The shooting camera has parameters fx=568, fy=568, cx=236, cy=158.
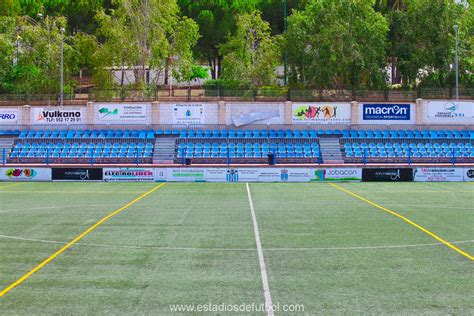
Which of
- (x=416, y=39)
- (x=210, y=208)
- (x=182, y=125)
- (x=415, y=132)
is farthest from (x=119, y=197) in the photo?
(x=416, y=39)

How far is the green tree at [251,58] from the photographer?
61.3 m

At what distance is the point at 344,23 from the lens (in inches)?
2240

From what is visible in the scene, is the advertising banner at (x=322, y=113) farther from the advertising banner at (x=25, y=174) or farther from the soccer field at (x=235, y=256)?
the soccer field at (x=235, y=256)

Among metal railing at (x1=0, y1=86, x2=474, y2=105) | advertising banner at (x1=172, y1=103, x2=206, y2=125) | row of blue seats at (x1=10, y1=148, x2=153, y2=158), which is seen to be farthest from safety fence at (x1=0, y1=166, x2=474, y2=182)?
metal railing at (x1=0, y1=86, x2=474, y2=105)

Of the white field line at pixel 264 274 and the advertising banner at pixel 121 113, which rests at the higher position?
the advertising banner at pixel 121 113

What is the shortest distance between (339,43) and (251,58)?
10.4 meters

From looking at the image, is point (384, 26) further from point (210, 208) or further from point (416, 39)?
point (210, 208)

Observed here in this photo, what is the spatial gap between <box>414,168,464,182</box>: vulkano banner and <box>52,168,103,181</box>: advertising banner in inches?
847

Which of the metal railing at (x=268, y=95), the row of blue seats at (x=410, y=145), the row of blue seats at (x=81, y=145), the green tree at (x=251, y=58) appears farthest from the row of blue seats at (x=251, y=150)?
the green tree at (x=251, y=58)

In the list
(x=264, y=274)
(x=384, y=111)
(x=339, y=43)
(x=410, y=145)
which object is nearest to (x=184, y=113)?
(x=339, y=43)

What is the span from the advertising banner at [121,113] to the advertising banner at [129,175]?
1348cm

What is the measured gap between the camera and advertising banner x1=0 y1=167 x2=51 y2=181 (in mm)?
38325

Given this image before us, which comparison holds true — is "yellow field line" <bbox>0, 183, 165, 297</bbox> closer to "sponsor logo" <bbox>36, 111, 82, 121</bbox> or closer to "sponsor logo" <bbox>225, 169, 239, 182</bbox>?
"sponsor logo" <bbox>225, 169, 239, 182</bbox>

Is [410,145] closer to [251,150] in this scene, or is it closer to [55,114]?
[251,150]
